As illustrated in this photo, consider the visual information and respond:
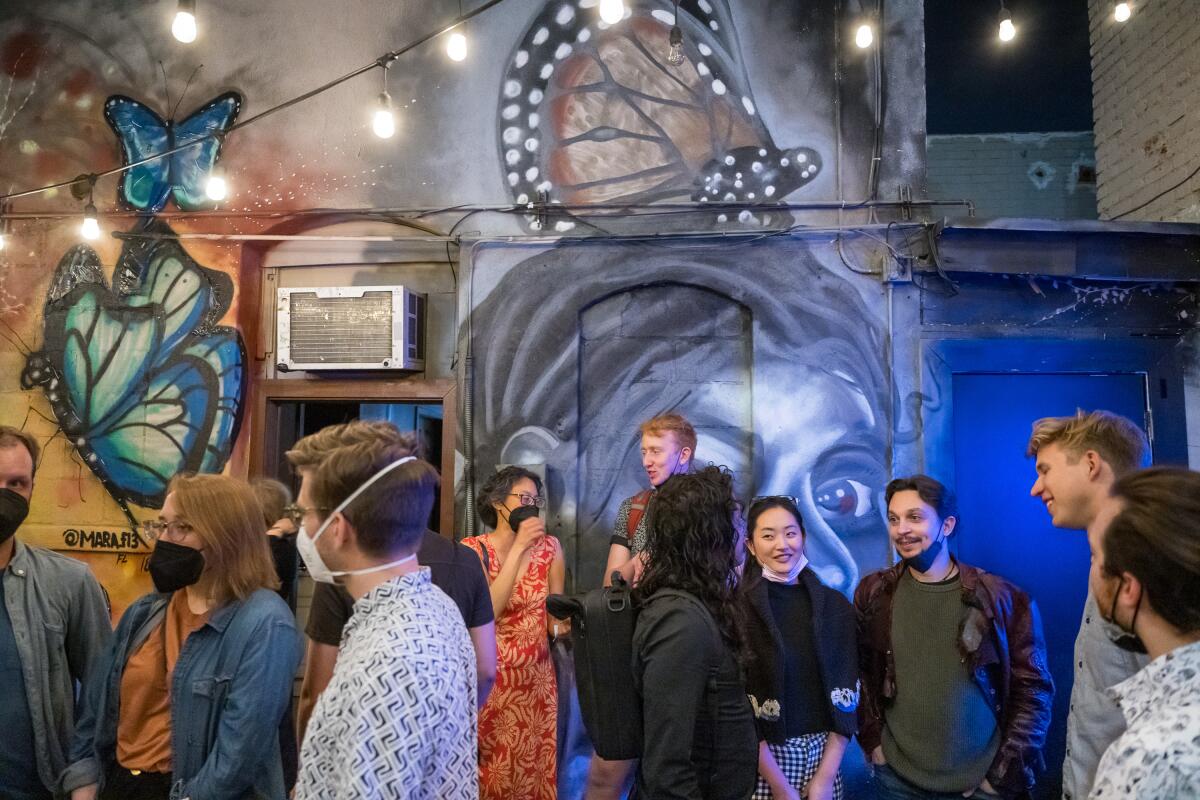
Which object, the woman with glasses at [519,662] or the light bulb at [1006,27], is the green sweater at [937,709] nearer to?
the woman with glasses at [519,662]

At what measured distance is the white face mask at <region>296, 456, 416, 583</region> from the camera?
212cm

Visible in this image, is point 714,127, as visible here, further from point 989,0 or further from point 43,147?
point 43,147

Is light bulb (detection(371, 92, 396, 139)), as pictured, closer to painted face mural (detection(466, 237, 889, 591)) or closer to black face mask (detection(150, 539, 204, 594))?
painted face mural (detection(466, 237, 889, 591))

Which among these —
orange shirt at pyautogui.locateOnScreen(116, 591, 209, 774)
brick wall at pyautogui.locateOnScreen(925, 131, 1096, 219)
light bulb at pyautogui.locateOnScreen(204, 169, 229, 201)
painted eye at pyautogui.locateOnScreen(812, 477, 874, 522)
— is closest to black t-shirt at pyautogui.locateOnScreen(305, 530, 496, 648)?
orange shirt at pyautogui.locateOnScreen(116, 591, 209, 774)

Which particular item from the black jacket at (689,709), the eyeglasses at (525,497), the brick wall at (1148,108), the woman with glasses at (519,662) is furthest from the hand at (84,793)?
the brick wall at (1148,108)

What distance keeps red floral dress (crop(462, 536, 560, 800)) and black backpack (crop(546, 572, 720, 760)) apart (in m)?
1.30

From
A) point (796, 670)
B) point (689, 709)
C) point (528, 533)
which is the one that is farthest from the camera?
point (528, 533)

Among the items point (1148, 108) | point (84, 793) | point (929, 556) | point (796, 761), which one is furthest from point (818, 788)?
point (1148, 108)

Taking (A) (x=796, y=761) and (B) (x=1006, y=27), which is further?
(B) (x=1006, y=27)

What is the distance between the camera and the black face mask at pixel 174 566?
2.85 metres

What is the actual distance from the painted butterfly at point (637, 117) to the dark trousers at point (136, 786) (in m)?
3.96

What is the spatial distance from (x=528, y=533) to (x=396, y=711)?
7.08 feet

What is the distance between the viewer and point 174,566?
9.37 feet

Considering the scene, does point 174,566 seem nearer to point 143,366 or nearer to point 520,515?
point 520,515
